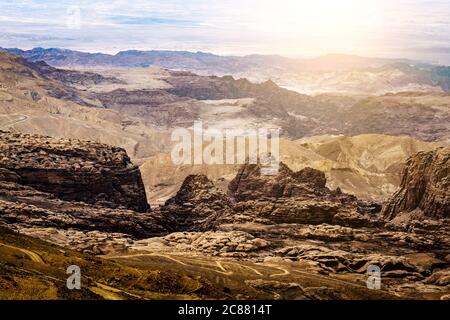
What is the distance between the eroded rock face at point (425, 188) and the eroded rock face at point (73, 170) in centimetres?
5839

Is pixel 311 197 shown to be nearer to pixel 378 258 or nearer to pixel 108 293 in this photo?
pixel 378 258

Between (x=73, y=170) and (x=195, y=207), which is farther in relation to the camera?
(x=195, y=207)

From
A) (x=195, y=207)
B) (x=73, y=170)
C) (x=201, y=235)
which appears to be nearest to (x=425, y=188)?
(x=195, y=207)

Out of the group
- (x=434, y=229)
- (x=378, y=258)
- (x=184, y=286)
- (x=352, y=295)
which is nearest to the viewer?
(x=184, y=286)

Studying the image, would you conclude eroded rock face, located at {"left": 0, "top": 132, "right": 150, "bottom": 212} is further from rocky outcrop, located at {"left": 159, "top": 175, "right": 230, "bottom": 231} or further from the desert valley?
rocky outcrop, located at {"left": 159, "top": 175, "right": 230, "bottom": 231}

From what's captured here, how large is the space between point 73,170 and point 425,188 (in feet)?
253

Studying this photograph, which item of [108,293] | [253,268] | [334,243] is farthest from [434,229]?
[108,293]

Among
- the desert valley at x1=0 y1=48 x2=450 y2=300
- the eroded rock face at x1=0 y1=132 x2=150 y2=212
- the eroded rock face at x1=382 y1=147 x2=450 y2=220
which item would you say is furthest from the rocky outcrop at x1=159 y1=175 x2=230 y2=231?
the eroded rock face at x1=382 y1=147 x2=450 y2=220

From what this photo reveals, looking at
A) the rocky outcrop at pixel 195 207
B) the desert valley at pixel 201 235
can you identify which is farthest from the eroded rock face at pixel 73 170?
the rocky outcrop at pixel 195 207

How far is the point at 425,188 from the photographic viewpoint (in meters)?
169

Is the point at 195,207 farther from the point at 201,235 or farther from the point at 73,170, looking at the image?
the point at 201,235

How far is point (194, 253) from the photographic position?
128 metres

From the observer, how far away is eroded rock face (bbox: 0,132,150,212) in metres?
172

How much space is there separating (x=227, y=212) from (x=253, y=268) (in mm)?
44666
